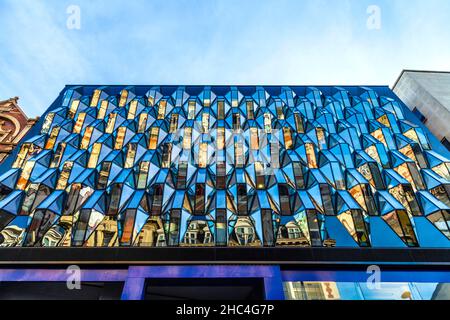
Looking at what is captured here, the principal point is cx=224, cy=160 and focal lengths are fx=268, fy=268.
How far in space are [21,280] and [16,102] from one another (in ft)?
67.5

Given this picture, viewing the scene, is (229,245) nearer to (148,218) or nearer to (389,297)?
(148,218)

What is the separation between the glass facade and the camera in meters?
18.1

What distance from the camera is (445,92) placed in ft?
93.4

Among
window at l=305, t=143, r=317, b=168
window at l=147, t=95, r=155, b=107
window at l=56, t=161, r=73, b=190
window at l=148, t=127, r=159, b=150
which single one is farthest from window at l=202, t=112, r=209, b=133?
window at l=56, t=161, r=73, b=190

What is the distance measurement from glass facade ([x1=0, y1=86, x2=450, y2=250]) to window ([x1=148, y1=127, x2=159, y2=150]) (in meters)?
0.11

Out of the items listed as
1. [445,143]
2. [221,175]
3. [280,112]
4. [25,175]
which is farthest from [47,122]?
[445,143]

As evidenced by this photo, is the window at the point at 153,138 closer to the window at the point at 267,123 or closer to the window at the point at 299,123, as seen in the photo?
the window at the point at 267,123

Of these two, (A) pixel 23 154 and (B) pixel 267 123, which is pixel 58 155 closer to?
(A) pixel 23 154

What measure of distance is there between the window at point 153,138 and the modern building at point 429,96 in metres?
27.4

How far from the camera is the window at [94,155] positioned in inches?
875

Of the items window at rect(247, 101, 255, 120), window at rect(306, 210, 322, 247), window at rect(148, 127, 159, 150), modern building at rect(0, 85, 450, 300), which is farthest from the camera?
window at rect(247, 101, 255, 120)

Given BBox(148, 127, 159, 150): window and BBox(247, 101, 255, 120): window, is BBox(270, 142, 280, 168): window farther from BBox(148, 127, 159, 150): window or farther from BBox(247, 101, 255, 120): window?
BBox(148, 127, 159, 150): window

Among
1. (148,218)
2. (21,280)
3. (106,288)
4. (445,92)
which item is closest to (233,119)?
(148,218)

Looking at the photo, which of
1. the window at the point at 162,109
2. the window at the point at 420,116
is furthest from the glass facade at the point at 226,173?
the window at the point at 420,116
